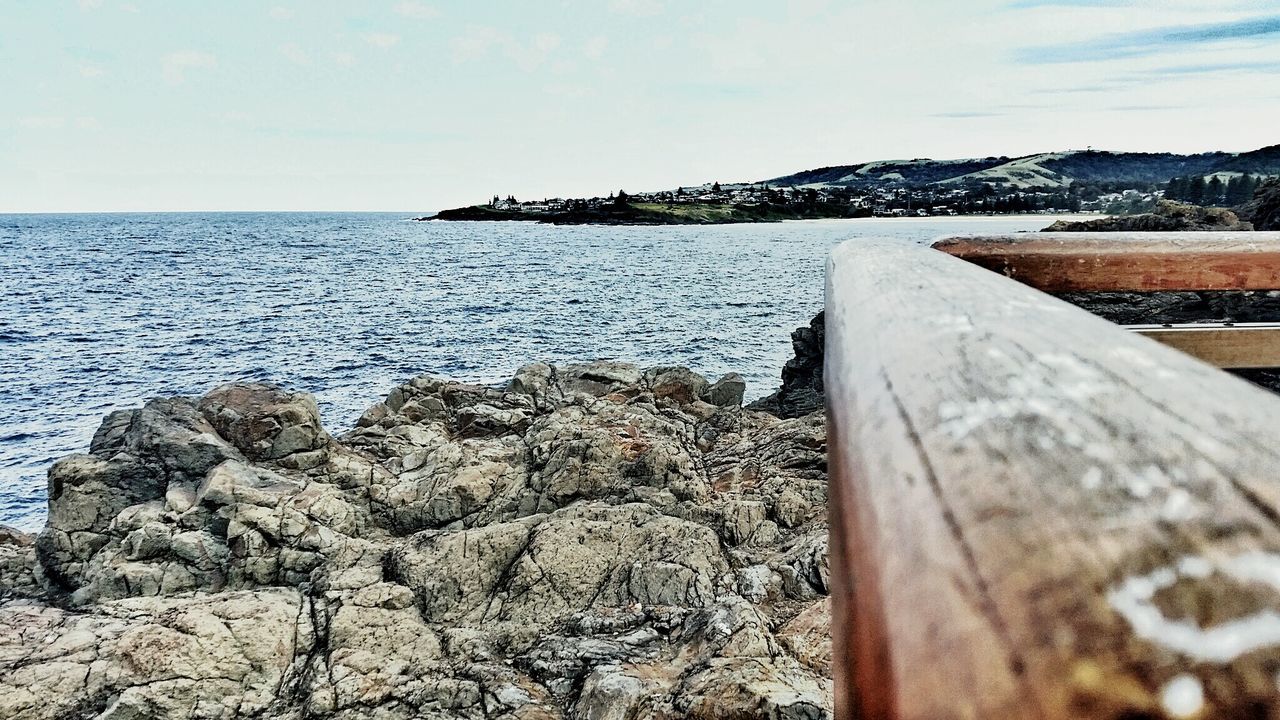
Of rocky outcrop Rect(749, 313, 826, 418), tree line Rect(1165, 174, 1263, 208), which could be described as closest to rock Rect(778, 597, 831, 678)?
rocky outcrop Rect(749, 313, 826, 418)

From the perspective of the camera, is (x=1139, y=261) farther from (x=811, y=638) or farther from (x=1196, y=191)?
(x=1196, y=191)

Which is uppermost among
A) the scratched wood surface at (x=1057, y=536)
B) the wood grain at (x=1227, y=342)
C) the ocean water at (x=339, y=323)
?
the scratched wood surface at (x=1057, y=536)

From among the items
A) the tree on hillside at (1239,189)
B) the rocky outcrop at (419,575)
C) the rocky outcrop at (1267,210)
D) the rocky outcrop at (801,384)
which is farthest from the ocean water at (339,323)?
the tree on hillside at (1239,189)

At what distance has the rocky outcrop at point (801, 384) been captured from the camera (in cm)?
1562

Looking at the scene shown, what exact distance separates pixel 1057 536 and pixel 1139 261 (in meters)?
2.01

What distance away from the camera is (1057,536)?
344 mm

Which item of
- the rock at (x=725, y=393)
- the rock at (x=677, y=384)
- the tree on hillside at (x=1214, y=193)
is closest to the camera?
the rock at (x=677, y=384)

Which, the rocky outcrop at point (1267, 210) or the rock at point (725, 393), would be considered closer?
the rock at point (725, 393)

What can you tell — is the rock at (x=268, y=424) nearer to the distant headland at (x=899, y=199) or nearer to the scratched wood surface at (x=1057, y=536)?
the scratched wood surface at (x=1057, y=536)

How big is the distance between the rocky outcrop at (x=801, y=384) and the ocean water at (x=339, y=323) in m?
3.79

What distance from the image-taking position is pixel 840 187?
19562 centimetres

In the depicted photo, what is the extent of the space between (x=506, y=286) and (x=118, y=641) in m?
47.5

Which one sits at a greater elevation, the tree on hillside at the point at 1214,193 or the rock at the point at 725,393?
the tree on hillside at the point at 1214,193

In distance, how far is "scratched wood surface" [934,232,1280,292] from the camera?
1.94 m
